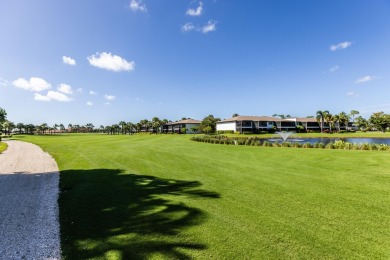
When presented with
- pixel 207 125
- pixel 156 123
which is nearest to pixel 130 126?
pixel 156 123

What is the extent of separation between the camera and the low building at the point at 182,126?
9946 centimetres

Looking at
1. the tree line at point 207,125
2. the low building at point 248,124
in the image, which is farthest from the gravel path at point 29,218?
the low building at point 248,124

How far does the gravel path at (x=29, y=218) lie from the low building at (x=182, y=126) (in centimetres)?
8121

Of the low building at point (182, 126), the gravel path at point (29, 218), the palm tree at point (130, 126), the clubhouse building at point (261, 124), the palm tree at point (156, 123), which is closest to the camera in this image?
the gravel path at point (29, 218)

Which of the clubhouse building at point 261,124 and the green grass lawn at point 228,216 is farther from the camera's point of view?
the clubhouse building at point 261,124

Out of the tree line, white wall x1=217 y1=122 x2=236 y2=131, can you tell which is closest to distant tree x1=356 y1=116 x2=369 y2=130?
the tree line

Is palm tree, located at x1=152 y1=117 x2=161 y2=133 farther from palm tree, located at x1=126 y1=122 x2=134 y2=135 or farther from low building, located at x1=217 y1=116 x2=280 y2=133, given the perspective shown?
low building, located at x1=217 y1=116 x2=280 y2=133

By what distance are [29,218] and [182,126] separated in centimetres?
9725

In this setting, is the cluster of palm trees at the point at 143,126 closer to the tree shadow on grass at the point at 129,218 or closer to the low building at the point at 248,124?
the low building at the point at 248,124

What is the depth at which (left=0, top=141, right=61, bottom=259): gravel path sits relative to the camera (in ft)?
15.1

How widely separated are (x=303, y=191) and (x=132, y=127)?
452ft

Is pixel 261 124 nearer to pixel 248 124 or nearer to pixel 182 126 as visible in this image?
pixel 248 124

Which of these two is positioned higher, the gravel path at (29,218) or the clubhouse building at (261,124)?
the clubhouse building at (261,124)

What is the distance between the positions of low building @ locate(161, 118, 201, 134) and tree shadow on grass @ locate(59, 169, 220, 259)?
82.0m
